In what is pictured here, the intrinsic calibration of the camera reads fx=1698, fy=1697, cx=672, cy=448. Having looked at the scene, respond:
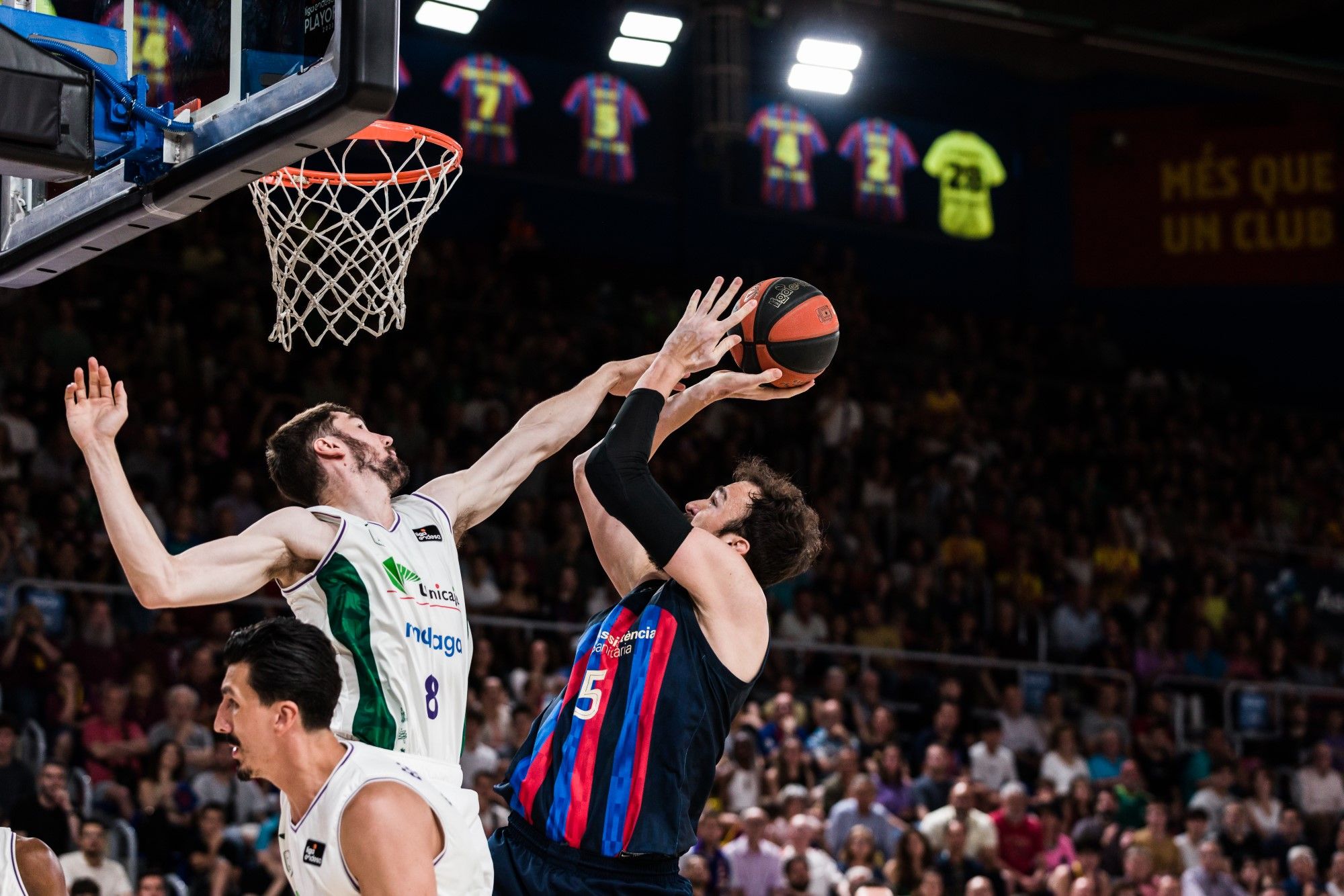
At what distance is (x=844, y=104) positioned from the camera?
19.3 m

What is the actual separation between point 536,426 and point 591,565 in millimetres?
7272

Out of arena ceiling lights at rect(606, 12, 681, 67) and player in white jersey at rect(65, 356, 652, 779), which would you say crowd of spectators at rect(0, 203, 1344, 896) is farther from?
player in white jersey at rect(65, 356, 652, 779)

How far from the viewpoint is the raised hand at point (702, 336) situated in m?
4.14

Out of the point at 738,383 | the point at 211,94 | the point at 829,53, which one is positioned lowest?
the point at 738,383

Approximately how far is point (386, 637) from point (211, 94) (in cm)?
139

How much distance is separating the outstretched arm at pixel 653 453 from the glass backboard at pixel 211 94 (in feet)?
3.91

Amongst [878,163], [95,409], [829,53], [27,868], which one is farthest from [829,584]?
[95,409]

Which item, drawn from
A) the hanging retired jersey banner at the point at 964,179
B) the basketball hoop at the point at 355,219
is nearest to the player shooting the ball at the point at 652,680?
the basketball hoop at the point at 355,219

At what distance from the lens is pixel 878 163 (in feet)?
63.9

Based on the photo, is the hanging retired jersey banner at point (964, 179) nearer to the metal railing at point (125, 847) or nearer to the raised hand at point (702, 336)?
the metal railing at point (125, 847)

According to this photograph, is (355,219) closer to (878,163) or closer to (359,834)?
(359,834)

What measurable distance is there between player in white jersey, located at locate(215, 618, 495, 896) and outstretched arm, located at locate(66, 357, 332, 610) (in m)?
0.47

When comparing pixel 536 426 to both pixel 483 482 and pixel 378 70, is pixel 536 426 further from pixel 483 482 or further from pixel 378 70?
pixel 378 70

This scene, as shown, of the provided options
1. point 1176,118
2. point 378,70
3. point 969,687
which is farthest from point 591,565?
point 1176,118
